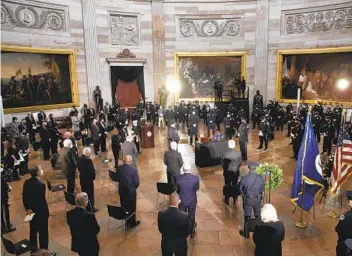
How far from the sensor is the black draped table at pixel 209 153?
1149 cm

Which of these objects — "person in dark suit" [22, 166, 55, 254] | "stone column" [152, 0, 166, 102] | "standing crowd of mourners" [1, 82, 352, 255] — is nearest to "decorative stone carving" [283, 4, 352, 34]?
"standing crowd of mourners" [1, 82, 352, 255]

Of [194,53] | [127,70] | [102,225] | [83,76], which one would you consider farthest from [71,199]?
[194,53]

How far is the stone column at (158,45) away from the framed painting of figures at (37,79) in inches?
241

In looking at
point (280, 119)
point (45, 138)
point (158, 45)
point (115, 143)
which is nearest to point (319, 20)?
point (280, 119)

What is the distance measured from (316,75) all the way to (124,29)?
46.2 feet

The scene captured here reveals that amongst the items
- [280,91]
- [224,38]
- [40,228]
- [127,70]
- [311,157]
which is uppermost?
[224,38]

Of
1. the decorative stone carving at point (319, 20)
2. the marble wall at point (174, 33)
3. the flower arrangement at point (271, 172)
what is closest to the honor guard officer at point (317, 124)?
the marble wall at point (174, 33)

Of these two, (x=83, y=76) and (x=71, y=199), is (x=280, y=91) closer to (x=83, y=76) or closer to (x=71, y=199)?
(x=83, y=76)

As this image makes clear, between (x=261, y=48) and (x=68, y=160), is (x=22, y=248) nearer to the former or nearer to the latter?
(x=68, y=160)

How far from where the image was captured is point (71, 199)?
7.03m

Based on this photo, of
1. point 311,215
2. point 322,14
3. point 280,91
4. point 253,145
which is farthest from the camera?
point 280,91

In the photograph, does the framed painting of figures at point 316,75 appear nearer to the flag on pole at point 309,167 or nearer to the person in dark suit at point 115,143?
the flag on pole at point 309,167

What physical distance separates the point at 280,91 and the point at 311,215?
16.2m

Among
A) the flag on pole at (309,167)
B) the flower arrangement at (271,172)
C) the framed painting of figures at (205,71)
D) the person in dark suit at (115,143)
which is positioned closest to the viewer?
the flower arrangement at (271,172)
